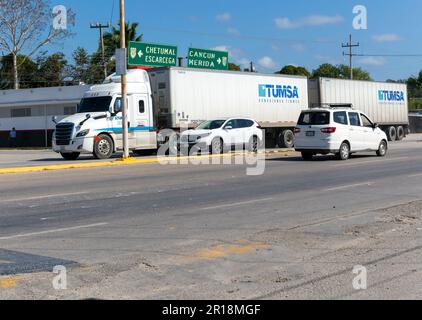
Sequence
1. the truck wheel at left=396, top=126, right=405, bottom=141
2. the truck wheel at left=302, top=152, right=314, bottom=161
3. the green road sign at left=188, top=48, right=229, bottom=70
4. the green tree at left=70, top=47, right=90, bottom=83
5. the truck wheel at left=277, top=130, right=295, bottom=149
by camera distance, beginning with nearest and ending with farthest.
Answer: the truck wheel at left=302, top=152, right=314, bottom=161, the truck wheel at left=277, top=130, right=295, bottom=149, the green road sign at left=188, top=48, right=229, bottom=70, the truck wheel at left=396, top=126, right=405, bottom=141, the green tree at left=70, top=47, right=90, bottom=83

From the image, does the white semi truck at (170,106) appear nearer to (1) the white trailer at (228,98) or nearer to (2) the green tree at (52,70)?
(1) the white trailer at (228,98)

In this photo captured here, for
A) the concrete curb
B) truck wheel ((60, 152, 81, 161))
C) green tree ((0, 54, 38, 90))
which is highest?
green tree ((0, 54, 38, 90))

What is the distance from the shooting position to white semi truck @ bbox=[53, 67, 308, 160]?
23.9 metres

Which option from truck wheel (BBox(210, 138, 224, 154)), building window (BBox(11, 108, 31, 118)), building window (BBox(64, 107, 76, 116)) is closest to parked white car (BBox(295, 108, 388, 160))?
truck wheel (BBox(210, 138, 224, 154))

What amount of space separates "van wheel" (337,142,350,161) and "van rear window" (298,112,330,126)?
1169 mm

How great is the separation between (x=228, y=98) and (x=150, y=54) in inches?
320

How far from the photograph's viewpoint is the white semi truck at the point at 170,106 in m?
23.9

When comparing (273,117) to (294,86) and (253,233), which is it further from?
(253,233)

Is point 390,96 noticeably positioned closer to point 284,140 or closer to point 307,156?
point 284,140

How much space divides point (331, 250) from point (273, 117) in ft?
82.0

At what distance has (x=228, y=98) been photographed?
97.0 ft

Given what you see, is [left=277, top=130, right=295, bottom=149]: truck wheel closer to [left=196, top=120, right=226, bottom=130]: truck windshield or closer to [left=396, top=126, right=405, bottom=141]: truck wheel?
[left=196, top=120, right=226, bottom=130]: truck windshield

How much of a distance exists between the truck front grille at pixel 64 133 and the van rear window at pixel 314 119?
9.03m
